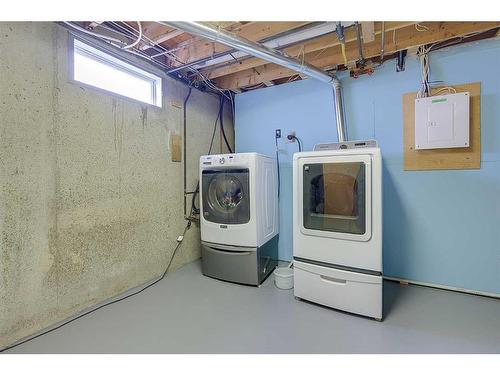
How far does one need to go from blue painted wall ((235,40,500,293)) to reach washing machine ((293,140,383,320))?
0.68m

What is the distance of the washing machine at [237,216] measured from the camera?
2516mm

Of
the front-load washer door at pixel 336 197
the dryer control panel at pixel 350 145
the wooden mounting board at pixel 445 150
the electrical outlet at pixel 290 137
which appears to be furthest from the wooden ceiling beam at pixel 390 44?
the front-load washer door at pixel 336 197

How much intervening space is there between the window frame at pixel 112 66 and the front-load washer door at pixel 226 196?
107cm

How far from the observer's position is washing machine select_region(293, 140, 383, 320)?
186 cm

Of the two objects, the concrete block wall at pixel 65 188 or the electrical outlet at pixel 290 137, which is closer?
the concrete block wall at pixel 65 188

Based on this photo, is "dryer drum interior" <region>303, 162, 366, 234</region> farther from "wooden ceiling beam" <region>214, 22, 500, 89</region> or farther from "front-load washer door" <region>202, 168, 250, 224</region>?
"wooden ceiling beam" <region>214, 22, 500, 89</region>

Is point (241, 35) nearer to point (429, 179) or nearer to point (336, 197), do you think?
point (336, 197)

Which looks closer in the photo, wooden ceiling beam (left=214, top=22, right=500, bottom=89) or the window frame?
the window frame

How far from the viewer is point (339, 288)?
6.49ft

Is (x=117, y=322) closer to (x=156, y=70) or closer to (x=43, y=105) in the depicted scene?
(x=43, y=105)

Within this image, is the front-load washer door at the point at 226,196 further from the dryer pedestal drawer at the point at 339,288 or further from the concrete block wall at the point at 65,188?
the dryer pedestal drawer at the point at 339,288

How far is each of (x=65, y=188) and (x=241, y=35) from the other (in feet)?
6.73

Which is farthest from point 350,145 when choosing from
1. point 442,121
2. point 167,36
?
point 167,36

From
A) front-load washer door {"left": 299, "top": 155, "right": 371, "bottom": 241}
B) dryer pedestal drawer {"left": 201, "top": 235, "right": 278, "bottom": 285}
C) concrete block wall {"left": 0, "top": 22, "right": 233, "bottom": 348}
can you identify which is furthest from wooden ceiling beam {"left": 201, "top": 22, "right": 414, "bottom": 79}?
dryer pedestal drawer {"left": 201, "top": 235, "right": 278, "bottom": 285}
